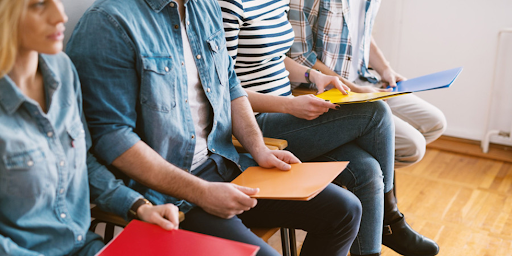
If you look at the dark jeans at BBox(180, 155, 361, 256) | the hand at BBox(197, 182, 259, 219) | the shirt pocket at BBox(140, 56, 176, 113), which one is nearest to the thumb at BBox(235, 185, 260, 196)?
the hand at BBox(197, 182, 259, 219)

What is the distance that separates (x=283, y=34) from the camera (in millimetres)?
1730

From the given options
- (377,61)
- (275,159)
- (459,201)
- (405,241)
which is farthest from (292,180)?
(459,201)

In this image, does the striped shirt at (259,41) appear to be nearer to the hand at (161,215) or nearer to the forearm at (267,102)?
the forearm at (267,102)

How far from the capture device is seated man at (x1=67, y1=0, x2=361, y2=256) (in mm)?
1087

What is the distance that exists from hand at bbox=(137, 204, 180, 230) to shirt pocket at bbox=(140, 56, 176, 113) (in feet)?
0.85

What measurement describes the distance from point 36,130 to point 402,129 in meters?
1.39

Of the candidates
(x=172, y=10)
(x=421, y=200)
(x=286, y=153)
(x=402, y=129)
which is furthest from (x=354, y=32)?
(x=172, y=10)

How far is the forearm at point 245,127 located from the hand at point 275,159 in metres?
0.04

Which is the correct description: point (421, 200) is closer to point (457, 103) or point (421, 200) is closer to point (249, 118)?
point (457, 103)

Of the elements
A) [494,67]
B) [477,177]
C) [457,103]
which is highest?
[494,67]

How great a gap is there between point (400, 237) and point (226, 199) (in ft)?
2.85

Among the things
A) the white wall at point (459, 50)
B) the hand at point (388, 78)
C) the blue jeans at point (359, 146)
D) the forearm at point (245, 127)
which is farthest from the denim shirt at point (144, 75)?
the white wall at point (459, 50)

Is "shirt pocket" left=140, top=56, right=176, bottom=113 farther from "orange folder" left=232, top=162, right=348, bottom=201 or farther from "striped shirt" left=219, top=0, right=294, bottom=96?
"striped shirt" left=219, top=0, right=294, bottom=96

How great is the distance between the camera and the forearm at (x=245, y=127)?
141 centimetres
